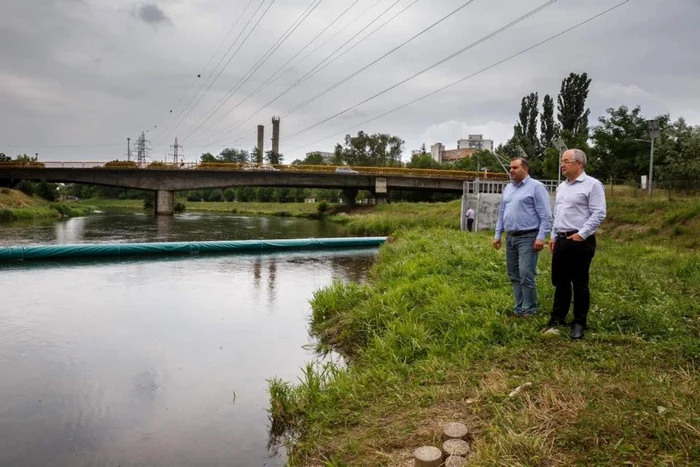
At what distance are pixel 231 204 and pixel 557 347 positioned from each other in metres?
76.6

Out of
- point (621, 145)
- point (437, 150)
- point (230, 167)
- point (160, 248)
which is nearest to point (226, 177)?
point (230, 167)

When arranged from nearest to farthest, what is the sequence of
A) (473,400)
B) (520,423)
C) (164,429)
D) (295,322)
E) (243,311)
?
(520,423) < (473,400) < (164,429) < (295,322) < (243,311)

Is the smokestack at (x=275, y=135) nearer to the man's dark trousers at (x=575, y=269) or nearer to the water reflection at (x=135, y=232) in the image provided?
the water reflection at (x=135, y=232)

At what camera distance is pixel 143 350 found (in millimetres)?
6273

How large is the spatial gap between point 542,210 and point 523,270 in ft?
2.22

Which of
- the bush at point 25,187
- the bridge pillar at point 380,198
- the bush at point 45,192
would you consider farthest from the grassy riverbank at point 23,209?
the bridge pillar at point 380,198

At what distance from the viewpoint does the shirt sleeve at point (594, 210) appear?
4332mm

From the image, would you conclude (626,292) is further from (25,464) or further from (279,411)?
(25,464)

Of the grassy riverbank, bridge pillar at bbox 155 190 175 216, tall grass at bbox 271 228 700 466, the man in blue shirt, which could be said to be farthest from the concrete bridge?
the man in blue shirt

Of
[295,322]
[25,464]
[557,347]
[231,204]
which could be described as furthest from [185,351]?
[231,204]

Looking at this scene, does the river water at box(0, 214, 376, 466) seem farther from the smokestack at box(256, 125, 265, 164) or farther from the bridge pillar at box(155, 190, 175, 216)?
the smokestack at box(256, 125, 265, 164)

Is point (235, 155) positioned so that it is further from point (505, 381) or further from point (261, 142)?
point (505, 381)

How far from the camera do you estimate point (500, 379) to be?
374cm

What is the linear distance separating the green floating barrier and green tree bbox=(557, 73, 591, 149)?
38.7m
